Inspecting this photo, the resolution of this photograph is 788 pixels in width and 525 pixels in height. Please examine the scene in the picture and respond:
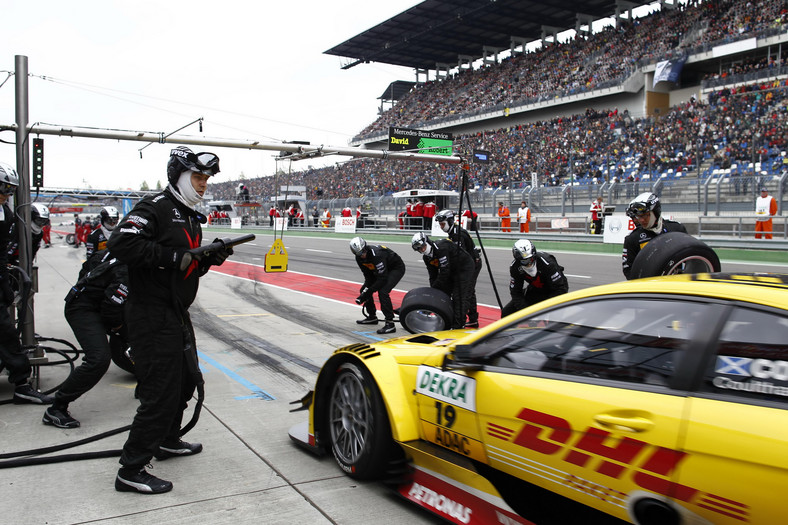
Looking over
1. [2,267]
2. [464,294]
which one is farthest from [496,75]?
[2,267]

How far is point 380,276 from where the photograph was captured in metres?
9.17

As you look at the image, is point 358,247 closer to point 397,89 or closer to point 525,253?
point 525,253

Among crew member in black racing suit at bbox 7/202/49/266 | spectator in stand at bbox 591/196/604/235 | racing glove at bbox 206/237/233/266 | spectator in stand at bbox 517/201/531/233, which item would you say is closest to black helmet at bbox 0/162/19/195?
crew member in black racing suit at bbox 7/202/49/266

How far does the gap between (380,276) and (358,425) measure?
575 cm

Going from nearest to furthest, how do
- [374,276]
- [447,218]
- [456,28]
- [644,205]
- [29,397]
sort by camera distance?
[29,397] < [644,205] < [447,218] < [374,276] < [456,28]

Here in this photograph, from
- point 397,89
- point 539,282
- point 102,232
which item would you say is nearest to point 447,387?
A: point 539,282

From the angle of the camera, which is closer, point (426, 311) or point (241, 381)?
point (241, 381)

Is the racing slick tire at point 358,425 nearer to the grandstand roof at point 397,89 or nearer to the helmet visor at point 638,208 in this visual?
the helmet visor at point 638,208

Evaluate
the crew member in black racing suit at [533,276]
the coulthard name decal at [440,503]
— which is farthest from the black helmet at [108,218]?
the coulthard name decal at [440,503]

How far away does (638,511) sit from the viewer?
223cm

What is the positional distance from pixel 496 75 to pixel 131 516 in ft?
165

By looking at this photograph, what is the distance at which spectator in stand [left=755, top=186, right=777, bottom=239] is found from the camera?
15906mm

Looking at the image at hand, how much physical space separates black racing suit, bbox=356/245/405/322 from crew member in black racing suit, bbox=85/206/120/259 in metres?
3.55

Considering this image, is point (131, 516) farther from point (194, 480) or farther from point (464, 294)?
point (464, 294)
